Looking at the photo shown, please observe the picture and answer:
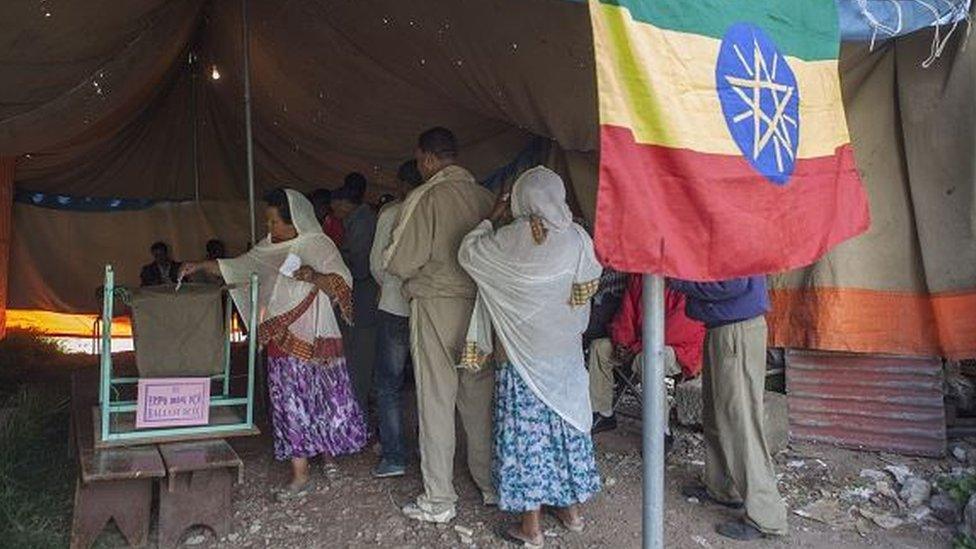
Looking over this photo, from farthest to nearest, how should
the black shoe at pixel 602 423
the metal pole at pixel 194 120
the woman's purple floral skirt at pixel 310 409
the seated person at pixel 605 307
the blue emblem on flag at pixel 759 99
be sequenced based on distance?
the metal pole at pixel 194 120
the seated person at pixel 605 307
the black shoe at pixel 602 423
the woman's purple floral skirt at pixel 310 409
the blue emblem on flag at pixel 759 99

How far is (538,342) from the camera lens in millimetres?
3332

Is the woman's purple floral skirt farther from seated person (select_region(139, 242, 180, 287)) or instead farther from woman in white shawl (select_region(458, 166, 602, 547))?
seated person (select_region(139, 242, 180, 287))

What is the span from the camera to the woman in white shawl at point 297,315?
3.86 m

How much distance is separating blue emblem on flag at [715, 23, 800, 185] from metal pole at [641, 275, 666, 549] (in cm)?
53

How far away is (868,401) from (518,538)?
93.6 inches

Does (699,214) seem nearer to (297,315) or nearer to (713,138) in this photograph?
(713,138)

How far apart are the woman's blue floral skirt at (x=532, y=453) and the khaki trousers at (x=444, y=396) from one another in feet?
1.15

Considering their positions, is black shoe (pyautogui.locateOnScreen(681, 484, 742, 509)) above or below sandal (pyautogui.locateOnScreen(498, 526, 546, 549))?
above

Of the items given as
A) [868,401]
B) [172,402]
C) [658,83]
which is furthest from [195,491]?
[868,401]

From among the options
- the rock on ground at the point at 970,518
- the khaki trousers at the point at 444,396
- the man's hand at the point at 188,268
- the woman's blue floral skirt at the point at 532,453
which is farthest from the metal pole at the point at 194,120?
the rock on ground at the point at 970,518

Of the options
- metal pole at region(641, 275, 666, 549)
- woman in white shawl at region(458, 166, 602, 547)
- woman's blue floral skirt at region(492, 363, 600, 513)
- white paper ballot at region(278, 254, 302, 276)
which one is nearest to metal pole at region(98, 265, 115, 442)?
white paper ballot at region(278, 254, 302, 276)

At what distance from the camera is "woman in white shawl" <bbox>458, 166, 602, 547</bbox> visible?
3.30 meters

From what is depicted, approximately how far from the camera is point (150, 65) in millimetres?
5539

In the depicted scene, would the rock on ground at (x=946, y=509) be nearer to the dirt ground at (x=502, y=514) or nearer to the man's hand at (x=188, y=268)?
the dirt ground at (x=502, y=514)
